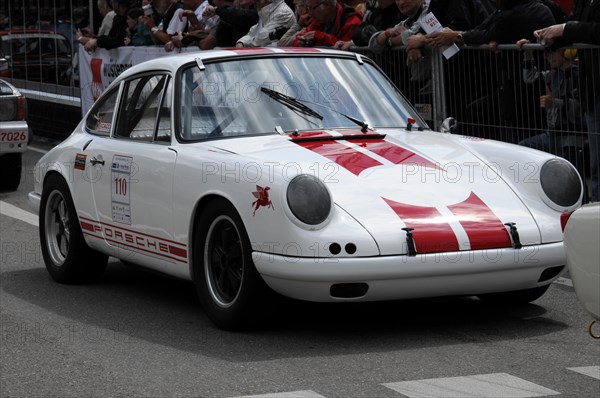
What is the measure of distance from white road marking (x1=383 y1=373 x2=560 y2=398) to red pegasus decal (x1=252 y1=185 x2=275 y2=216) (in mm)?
1225

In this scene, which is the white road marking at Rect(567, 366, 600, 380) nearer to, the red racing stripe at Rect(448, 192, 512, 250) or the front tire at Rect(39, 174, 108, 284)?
the red racing stripe at Rect(448, 192, 512, 250)

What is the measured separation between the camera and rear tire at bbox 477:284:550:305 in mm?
7516

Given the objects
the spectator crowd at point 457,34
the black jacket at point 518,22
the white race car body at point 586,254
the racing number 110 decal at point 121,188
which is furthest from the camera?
the black jacket at point 518,22

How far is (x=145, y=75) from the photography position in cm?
841

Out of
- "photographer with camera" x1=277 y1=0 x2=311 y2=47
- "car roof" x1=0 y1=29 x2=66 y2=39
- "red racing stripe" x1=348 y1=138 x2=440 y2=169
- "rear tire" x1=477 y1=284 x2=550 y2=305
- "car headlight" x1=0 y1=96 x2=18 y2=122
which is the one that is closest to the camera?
"red racing stripe" x1=348 y1=138 x2=440 y2=169

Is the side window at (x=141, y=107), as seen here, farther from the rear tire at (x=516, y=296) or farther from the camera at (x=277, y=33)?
the camera at (x=277, y=33)

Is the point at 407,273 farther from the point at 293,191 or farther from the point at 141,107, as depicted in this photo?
the point at 141,107

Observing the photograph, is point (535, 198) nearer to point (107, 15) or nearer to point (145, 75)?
point (145, 75)

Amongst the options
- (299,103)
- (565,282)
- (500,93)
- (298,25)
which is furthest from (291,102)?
(298,25)

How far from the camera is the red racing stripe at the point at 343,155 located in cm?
707

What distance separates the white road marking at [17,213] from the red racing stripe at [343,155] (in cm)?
469

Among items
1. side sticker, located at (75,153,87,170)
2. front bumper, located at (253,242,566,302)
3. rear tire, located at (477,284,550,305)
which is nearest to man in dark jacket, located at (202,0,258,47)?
side sticker, located at (75,153,87,170)

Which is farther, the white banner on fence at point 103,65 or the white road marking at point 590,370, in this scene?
the white banner on fence at point 103,65

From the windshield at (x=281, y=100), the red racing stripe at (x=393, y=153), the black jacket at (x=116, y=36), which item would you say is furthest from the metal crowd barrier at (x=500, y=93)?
the black jacket at (x=116, y=36)
